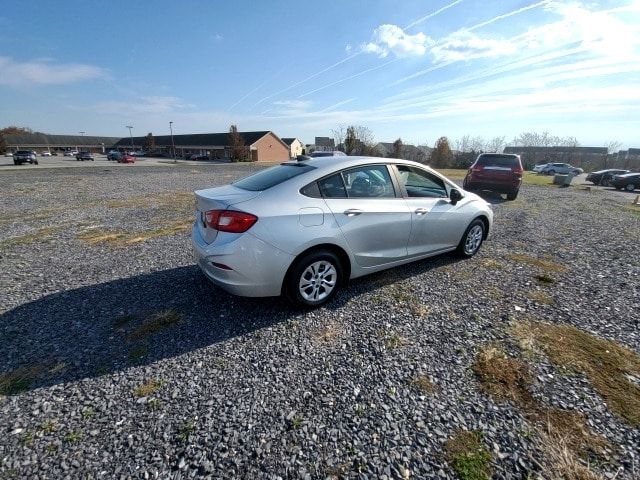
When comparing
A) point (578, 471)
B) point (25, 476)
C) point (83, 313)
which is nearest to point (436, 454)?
point (578, 471)

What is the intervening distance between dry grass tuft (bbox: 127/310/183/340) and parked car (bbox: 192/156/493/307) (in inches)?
23.5

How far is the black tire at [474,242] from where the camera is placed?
4970mm

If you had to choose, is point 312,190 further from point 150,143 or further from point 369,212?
point 150,143

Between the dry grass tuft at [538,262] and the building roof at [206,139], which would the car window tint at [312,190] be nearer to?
the dry grass tuft at [538,262]

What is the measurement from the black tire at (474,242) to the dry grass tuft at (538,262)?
0.62 metres

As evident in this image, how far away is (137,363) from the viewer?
2.69 m

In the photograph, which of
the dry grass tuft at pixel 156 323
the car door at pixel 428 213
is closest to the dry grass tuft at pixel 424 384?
the car door at pixel 428 213

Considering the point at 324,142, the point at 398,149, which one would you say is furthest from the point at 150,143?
the point at 398,149

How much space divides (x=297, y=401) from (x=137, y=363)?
57.8 inches

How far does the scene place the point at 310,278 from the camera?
11.2ft

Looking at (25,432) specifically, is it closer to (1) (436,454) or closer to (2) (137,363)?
(2) (137,363)

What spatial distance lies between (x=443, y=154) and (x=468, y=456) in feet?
161

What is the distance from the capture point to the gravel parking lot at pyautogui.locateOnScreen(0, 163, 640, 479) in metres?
1.91

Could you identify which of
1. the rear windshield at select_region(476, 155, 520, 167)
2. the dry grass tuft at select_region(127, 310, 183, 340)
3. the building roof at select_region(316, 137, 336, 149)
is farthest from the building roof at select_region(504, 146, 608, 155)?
the dry grass tuft at select_region(127, 310, 183, 340)
